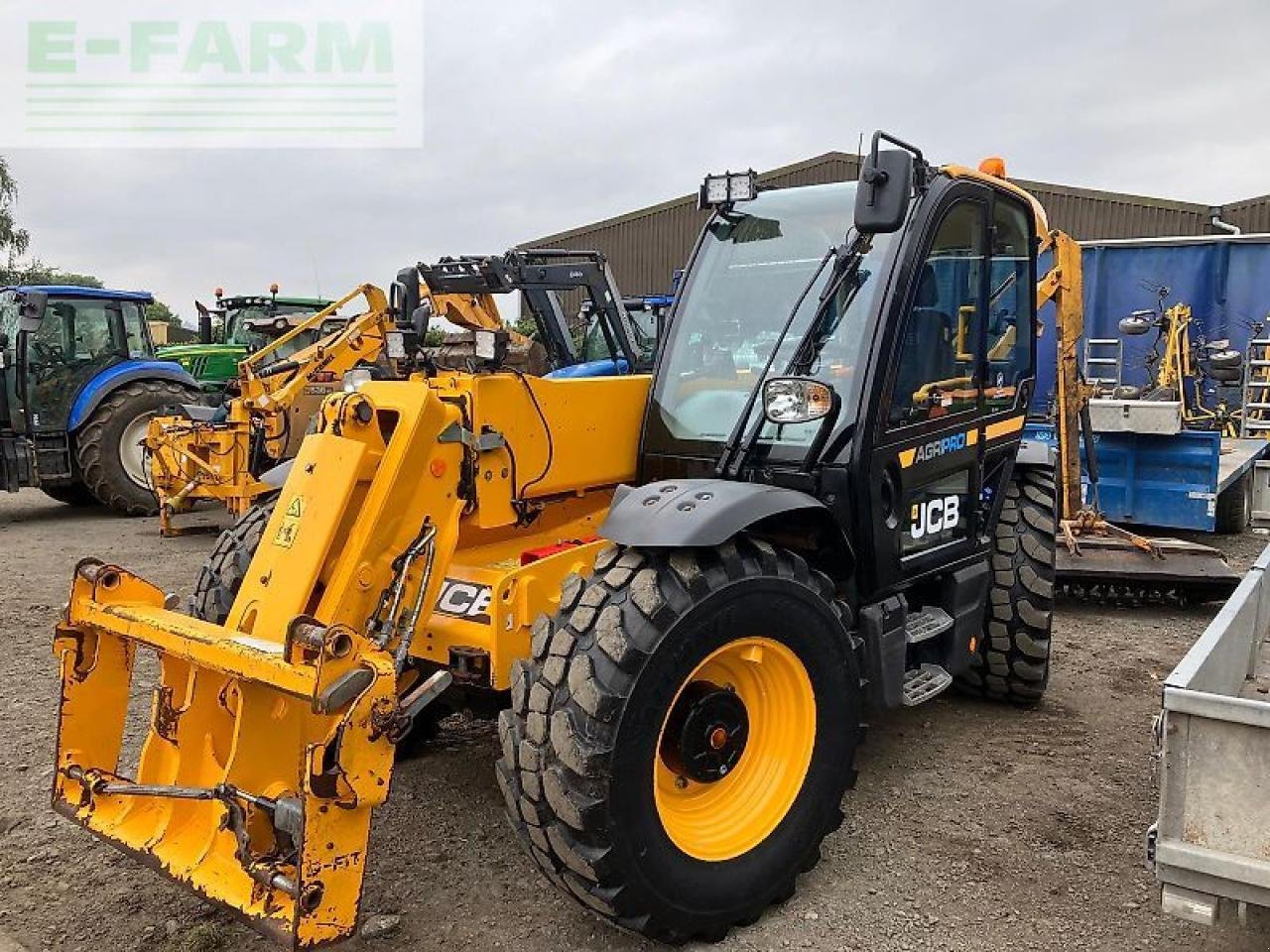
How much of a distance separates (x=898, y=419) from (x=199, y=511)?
9.29 meters

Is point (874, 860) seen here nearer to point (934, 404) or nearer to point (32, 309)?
point (934, 404)

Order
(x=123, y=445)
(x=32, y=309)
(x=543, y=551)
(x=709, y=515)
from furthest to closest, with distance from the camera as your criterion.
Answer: (x=123, y=445)
(x=32, y=309)
(x=543, y=551)
(x=709, y=515)

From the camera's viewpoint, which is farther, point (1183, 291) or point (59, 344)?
point (1183, 291)

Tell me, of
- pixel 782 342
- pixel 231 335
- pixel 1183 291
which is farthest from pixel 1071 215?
pixel 782 342

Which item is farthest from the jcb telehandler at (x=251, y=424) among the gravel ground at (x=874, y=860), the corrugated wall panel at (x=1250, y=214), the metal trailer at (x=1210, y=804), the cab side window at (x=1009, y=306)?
the corrugated wall panel at (x=1250, y=214)

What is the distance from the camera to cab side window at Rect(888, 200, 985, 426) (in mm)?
3492

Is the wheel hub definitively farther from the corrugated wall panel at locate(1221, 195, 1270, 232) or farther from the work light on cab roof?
the corrugated wall panel at locate(1221, 195, 1270, 232)

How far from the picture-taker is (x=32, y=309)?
391 inches

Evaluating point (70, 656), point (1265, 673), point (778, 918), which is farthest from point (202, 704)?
point (1265, 673)

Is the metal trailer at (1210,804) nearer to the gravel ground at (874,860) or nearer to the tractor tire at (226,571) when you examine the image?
the gravel ground at (874,860)

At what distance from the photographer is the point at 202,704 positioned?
2.80 meters

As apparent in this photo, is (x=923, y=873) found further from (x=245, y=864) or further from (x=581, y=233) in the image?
(x=581, y=233)

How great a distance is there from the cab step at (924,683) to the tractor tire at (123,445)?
9.13 metres

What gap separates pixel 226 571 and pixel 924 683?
250 centimetres
